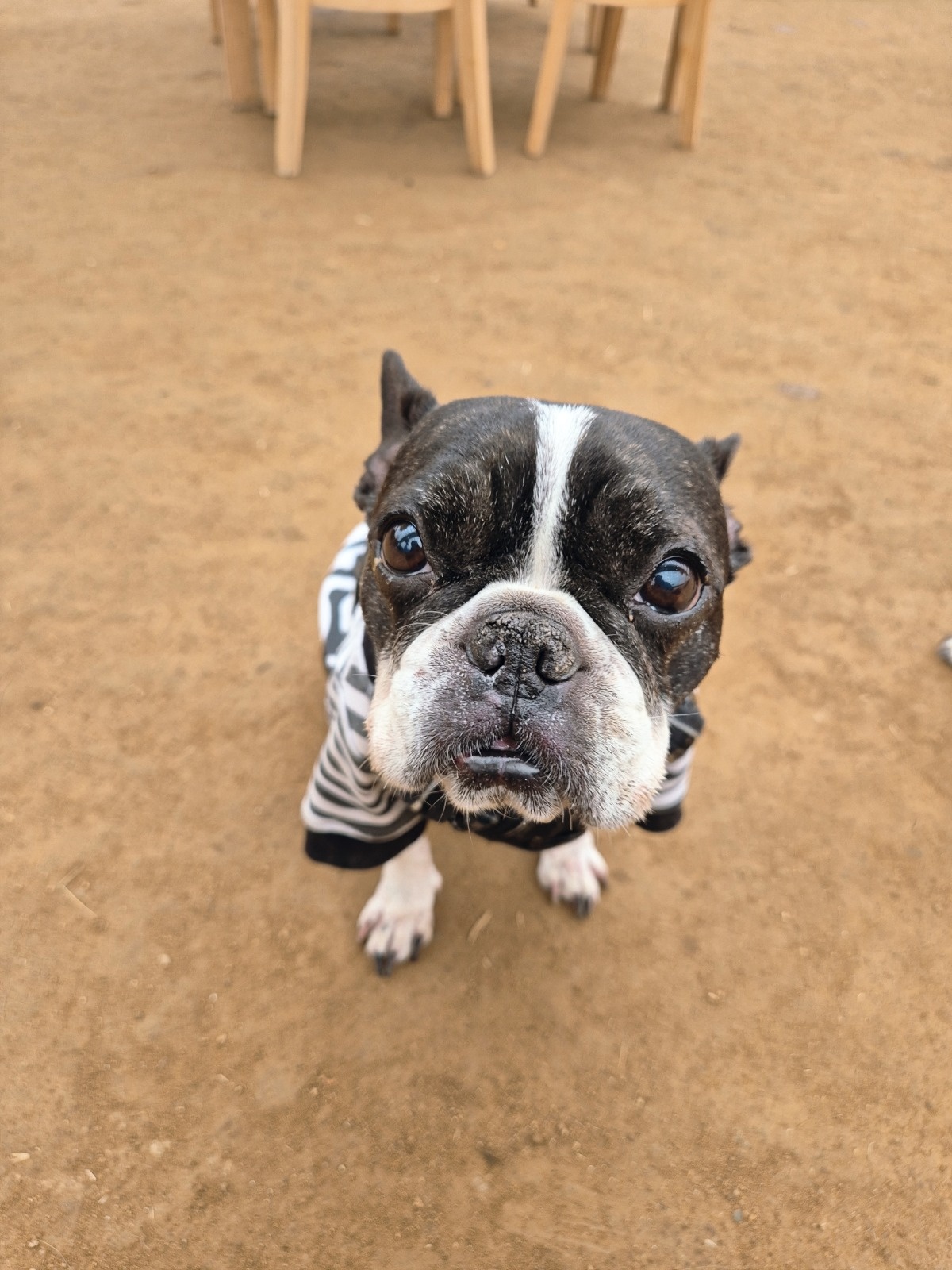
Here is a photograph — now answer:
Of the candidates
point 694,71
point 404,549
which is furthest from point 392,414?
point 694,71

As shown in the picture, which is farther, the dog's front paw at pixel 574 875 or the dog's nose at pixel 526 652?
the dog's front paw at pixel 574 875

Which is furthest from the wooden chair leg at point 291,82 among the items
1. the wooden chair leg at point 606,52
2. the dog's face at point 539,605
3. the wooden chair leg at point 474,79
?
the dog's face at point 539,605

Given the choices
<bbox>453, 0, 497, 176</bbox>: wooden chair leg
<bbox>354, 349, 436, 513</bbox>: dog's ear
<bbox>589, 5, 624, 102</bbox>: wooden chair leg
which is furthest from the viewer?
<bbox>589, 5, 624, 102</bbox>: wooden chair leg

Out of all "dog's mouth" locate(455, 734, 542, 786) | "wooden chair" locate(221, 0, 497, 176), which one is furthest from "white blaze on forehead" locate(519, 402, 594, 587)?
"wooden chair" locate(221, 0, 497, 176)

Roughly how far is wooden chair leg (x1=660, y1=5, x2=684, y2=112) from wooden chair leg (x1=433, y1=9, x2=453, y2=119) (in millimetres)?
1987

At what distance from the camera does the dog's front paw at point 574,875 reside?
2746 mm

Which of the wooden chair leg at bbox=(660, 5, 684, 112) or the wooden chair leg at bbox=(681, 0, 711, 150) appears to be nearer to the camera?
the wooden chair leg at bbox=(681, 0, 711, 150)

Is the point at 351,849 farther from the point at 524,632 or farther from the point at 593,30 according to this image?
the point at 593,30

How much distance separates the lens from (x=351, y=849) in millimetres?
2369

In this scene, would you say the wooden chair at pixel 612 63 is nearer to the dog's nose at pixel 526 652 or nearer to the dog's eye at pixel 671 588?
the dog's eye at pixel 671 588

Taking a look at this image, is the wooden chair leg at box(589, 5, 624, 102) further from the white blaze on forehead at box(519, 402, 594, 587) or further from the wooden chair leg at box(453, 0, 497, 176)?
the white blaze on forehead at box(519, 402, 594, 587)

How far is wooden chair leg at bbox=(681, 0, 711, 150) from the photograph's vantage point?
6.65m

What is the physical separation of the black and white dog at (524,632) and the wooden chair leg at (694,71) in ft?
19.9

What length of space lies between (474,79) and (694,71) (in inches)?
76.8
